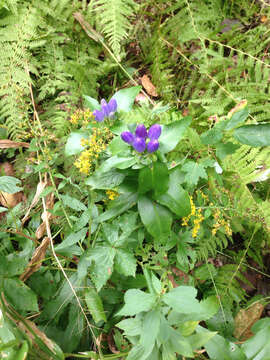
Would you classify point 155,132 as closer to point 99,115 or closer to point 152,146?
point 152,146

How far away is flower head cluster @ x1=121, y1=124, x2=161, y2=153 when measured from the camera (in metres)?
1.08

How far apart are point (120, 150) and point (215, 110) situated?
44.7 inches

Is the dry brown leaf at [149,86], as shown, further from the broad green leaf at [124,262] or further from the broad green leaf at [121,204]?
the broad green leaf at [124,262]

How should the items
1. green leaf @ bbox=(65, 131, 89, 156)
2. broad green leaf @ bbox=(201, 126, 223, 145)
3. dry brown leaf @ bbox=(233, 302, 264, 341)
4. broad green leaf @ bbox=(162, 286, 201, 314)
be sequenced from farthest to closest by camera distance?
dry brown leaf @ bbox=(233, 302, 264, 341)
green leaf @ bbox=(65, 131, 89, 156)
broad green leaf @ bbox=(201, 126, 223, 145)
broad green leaf @ bbox=(162, 286, 201, 314)

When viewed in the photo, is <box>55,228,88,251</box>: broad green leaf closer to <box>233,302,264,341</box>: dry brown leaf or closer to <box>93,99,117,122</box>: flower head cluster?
<box>93,99,117,122</box>: flower head cluster

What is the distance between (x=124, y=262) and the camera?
1264mm

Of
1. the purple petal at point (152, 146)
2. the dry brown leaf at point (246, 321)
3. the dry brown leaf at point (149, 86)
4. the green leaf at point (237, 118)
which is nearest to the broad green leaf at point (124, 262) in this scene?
the purple petal at point (152, 146)

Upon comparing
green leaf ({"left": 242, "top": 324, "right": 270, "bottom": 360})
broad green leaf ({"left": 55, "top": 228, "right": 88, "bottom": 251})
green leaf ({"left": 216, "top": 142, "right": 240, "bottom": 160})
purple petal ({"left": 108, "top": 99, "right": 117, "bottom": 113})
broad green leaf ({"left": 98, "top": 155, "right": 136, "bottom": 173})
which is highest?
purple petal ({"left": 108, "top": 99, "right": 117, "bottom": 113})

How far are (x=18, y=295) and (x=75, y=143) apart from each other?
75 cm

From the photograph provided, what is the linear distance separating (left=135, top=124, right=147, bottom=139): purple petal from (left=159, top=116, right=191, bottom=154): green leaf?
0.11m

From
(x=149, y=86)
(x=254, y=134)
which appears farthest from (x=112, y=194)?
(x=149, y=86)

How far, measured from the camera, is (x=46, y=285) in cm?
147

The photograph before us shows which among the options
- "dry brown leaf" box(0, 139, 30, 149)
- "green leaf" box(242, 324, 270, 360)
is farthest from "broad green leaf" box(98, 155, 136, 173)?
"green leaf" box(242, 324, 270, 360)

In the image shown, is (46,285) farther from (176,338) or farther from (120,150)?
(120,150)
